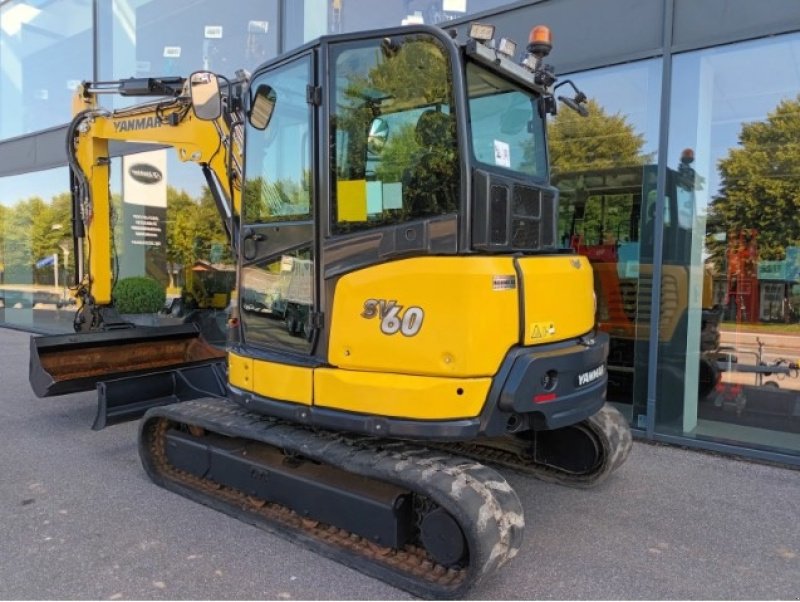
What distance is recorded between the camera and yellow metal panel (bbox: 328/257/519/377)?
290 centimetres

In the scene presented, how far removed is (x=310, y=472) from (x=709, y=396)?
3.90 metres

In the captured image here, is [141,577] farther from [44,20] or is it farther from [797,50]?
[44,20]

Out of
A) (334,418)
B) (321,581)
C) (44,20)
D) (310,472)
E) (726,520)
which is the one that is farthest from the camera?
(44,20)

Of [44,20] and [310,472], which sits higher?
[44,20]

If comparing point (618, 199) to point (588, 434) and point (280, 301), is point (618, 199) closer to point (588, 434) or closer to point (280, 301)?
point (588, 434)

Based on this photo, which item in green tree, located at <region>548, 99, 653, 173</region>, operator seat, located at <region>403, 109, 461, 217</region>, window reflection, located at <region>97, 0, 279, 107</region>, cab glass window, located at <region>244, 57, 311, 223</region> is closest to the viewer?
operator seat, located at <region>403, 109, 461, 217</region>

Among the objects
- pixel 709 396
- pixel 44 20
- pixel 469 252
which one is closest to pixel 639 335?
pixel 709 396

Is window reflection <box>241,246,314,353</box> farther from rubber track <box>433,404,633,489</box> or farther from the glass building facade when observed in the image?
the glass building facade

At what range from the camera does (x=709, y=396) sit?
557 centimetres

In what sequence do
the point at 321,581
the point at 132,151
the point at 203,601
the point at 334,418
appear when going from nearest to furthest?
the point at 203,601 < the point at 321,581 < the point at 334,418 < the point at 132,151

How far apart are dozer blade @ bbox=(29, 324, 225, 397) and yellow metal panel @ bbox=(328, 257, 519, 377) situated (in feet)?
10.3

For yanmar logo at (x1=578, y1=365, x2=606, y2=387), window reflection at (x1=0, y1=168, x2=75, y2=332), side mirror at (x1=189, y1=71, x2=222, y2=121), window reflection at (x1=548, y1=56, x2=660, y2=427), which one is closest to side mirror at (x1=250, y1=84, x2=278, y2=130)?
side mirror at (x1=189, y1=71, x2=222, y2=121)

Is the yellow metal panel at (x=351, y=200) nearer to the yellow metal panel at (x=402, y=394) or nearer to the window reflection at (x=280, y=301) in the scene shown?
the window reflection at (x=280, y=301)

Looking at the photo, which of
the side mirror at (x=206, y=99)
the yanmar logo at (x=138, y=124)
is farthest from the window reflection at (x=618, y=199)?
the yanmar logo at (x=138, y=124)
